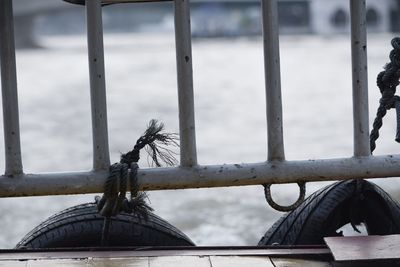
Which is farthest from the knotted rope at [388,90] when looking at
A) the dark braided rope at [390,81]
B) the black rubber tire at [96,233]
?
the black rubber tire at [96,233]

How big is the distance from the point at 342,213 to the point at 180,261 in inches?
17.6

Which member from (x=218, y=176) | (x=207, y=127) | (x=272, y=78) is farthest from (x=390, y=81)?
(x=207, y=127)

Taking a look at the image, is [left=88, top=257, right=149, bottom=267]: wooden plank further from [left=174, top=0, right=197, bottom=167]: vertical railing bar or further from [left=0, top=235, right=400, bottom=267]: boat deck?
[left=174, top=0, right=197, bottom=167]: vertical railing bar

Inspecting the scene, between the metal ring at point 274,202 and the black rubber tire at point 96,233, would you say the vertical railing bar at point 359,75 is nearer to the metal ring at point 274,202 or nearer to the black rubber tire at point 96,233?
the metal ring at point 274,202

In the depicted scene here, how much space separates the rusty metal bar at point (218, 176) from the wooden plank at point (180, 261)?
0.16 meters

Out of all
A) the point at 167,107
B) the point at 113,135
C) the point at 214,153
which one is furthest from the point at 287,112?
the point at 214,153

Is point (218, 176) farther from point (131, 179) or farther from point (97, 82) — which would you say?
point (97, 82)

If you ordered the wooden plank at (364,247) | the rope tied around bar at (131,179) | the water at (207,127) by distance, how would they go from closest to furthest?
the wooden plank at (364,247) < the rope tied around bar at (131,179) < the water at (207,127)

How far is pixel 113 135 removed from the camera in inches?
329

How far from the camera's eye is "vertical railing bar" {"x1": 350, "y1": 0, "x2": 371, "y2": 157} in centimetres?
163

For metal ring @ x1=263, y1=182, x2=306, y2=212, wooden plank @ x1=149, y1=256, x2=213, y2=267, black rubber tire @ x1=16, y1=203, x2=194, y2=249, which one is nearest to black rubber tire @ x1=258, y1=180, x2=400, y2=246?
metal ring @ x1=263, y1=182, x2=306, y2=212

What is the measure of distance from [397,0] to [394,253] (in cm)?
4774

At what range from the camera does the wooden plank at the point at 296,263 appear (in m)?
1.44

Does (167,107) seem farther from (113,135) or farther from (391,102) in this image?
(391,102)
